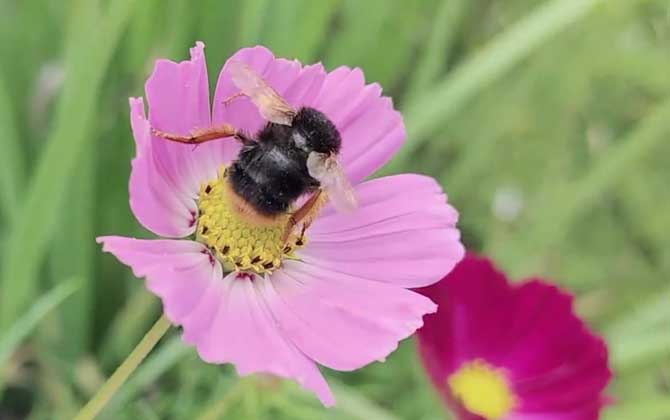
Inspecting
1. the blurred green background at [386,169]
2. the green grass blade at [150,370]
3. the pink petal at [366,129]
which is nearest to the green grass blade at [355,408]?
the blurred green background at [386,169]

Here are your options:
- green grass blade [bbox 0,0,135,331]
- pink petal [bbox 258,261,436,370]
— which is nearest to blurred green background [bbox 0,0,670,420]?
green grass blade [bbox 0,0,135,331]

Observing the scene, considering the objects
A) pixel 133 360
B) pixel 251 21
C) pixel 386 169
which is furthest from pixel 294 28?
pixel 133 360

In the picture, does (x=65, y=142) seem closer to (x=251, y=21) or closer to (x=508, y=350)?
(x=251, y=21)

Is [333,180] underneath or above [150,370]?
above

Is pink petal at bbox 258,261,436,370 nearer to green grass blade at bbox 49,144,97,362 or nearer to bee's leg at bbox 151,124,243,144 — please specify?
bee's leg at bbox 151,124,243,144

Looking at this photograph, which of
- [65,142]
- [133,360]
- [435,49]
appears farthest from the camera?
[435,49]

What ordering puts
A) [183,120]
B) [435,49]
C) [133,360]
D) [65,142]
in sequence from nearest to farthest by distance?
[133,360]
[183,120]
[65,142]
[435,49]

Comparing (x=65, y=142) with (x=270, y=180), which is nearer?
(x=270, y=180)

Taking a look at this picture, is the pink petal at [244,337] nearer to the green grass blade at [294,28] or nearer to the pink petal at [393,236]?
the pink petal at [393,236]
